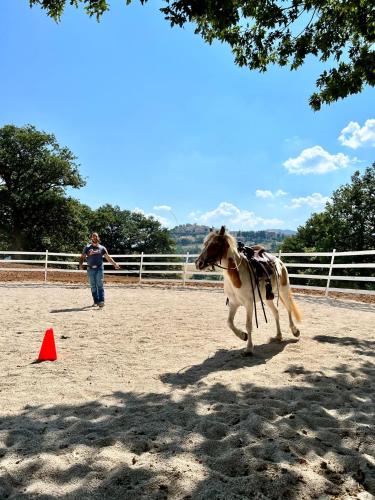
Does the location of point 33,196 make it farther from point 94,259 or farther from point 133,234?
point 133,234

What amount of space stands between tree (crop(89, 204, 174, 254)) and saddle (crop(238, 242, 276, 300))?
195 feet

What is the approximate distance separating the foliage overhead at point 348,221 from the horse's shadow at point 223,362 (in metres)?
38.0

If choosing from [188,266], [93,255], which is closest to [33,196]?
[188,266]

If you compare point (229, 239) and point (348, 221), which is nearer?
point (229, 239)

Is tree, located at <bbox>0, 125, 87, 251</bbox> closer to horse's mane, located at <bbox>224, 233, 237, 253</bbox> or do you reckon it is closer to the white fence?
the white fence

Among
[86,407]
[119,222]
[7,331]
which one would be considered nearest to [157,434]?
[86,407]

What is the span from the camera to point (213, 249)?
237 inches

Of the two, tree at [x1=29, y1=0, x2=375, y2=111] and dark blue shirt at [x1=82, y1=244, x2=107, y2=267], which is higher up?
tree at [x1=29, y1=0, x2=375, y2=111]

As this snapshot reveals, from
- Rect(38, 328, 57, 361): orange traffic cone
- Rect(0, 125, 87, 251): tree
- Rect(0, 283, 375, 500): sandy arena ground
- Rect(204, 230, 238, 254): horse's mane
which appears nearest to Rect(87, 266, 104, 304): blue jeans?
Rect(0, 283, 375, 500): sandy arena ground

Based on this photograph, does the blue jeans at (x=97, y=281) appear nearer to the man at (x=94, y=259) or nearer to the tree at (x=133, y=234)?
the man at (x=94, y=259)

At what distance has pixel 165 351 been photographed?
6.46 metres

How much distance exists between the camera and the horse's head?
6.00 m

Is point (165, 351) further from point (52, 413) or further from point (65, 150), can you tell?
point (65, 150)

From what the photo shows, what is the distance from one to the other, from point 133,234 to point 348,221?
38.8m
